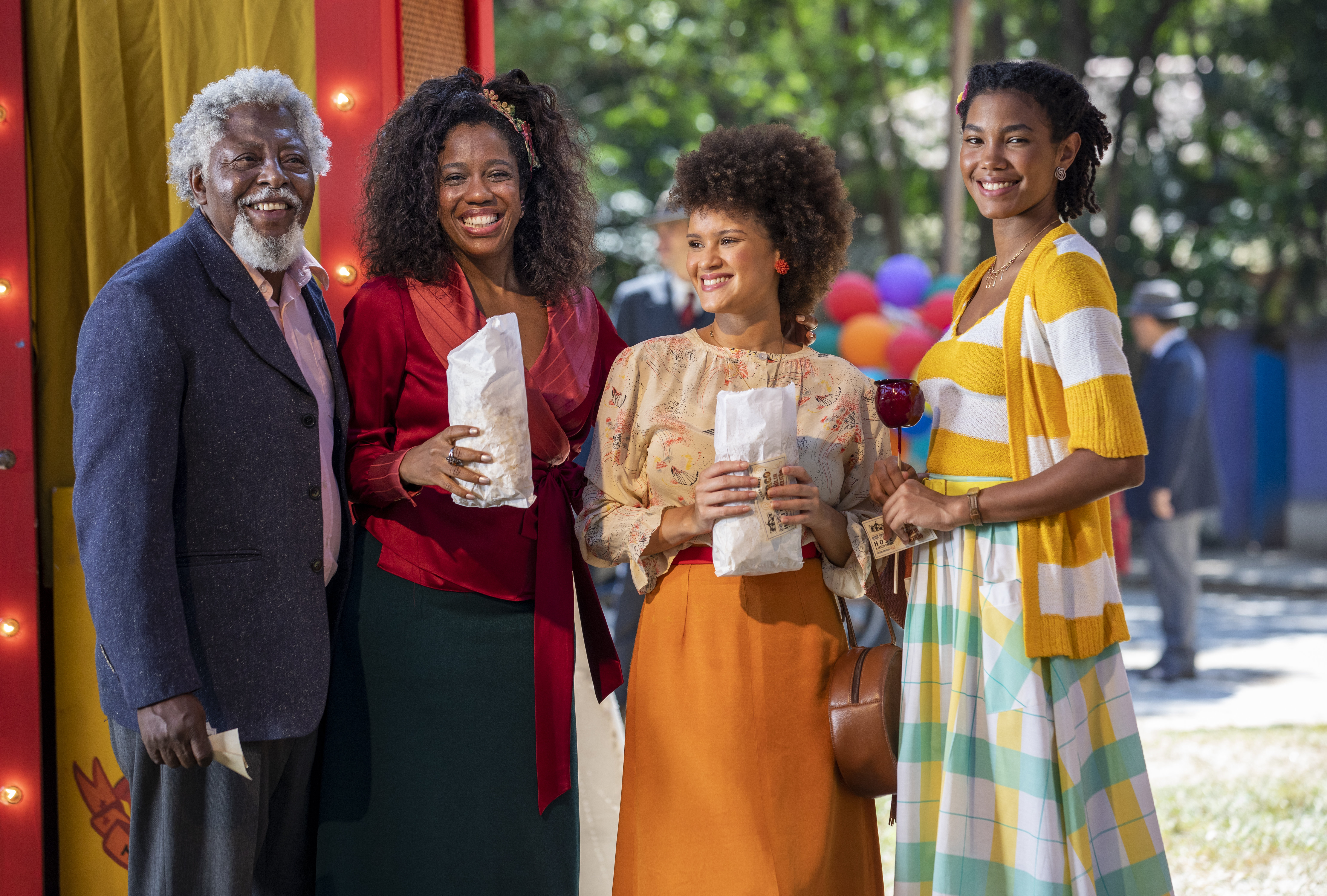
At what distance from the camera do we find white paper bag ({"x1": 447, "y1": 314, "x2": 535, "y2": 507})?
2.46 m

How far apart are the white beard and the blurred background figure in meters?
3.37

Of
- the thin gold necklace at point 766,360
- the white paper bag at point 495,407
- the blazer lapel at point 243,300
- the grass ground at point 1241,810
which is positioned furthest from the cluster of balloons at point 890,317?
the blazer lapel at point 243,300

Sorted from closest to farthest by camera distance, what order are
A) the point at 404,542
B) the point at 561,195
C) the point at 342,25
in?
the point at 404,542 < the point at 561,195 < the point at 342,25

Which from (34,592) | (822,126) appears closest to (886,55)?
(822,126)

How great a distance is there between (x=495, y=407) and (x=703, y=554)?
625 mm

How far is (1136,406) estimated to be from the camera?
8.13 feet

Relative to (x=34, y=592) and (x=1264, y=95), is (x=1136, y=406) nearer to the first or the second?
(x=34, y=592)

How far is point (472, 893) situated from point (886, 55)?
14.6 metres

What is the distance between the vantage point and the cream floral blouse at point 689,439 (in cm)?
273

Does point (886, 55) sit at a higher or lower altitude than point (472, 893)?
higher

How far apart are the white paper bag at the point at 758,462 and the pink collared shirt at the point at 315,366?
3.03ft

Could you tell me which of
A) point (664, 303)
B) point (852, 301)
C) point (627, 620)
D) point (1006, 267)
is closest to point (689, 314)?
point (664, 303)

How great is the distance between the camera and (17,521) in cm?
312

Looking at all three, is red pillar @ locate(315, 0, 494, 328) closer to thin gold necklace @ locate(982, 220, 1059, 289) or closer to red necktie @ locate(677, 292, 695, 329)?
thin gold necklace @ locate(982, 220, 1059, 289)
